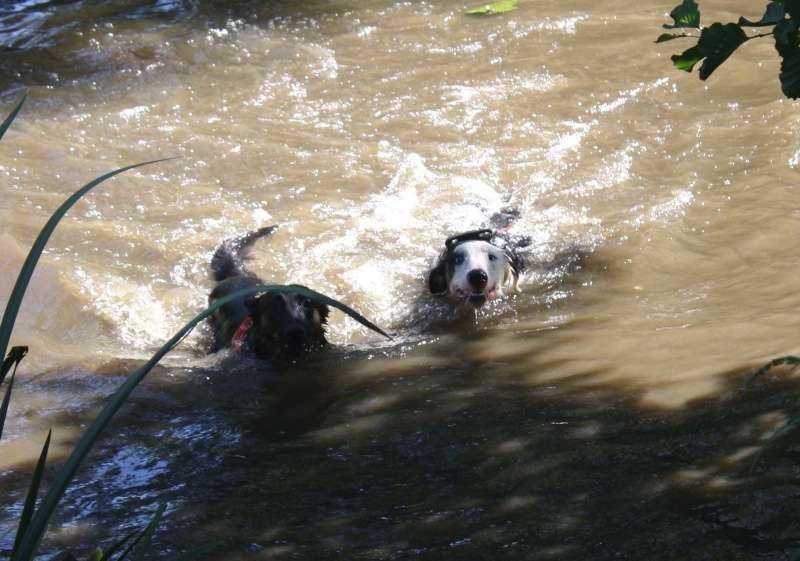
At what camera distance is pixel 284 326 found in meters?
6.18

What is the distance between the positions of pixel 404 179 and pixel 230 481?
17.0 feet

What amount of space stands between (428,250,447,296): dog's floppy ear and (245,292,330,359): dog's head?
104cm

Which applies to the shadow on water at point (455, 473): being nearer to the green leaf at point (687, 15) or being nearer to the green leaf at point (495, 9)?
the green leaf at point (687, 15)

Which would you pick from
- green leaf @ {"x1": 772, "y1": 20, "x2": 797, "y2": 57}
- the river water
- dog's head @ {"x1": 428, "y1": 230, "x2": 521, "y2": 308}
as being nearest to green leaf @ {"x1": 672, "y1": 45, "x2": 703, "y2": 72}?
green leaf @ {"x1": 772, "y1": 20, "x2": 797, "y2": 57}

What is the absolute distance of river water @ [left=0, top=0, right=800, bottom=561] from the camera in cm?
343

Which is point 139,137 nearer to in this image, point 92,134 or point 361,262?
point 92,134

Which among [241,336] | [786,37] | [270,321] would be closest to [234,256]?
[241,336]

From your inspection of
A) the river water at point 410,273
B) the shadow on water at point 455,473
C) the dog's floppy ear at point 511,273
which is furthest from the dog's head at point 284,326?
the dog's floppy ear at point 511,273

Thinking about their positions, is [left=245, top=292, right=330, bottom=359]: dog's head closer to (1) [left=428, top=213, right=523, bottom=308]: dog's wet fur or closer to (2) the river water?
(2) the river water

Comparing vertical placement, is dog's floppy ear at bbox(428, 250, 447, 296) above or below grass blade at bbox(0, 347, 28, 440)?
below

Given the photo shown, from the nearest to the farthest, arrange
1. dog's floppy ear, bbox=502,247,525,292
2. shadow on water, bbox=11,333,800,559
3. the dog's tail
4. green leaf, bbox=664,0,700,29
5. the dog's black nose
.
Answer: green leaf, bbox=664,0,700,29
shadow on water, bbox=11,333,800,559
the dog's black nose
dog's floppy ear, bbox=502,247,525,292
the dog's tail

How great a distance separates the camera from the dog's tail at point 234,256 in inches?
287

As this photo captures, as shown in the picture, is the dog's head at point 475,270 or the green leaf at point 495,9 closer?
the dog's head at point 475,270

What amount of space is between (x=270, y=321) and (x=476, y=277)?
5.21ft
